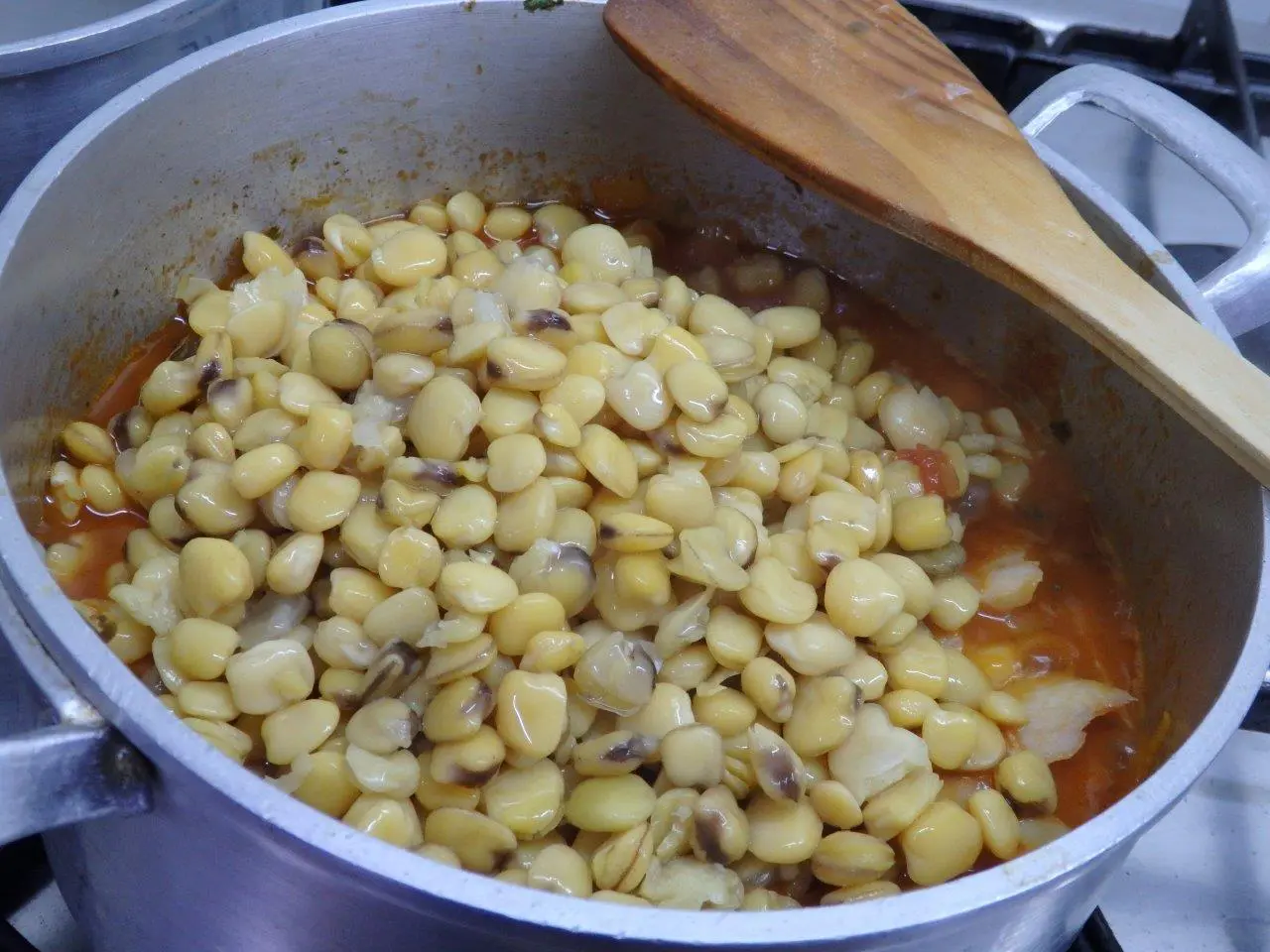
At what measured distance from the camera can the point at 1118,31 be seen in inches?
50.3

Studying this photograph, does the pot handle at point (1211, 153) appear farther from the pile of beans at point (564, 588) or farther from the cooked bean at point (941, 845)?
the cooked bean at point (941, 845)

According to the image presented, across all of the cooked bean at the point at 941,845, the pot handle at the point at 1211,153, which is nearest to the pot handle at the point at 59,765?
the cooked bean at the point at 941,845

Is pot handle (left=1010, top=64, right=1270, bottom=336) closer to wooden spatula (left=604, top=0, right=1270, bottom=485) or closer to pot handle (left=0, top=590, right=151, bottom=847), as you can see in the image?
wooden spatula (left=604, top=0, right=1270, bottom=485)

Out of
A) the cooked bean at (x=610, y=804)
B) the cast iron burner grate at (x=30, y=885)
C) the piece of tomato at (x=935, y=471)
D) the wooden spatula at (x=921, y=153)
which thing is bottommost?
the cast iron burner grate at (x=30, y=885)

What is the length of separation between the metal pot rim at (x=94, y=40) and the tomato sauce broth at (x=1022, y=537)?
215mm

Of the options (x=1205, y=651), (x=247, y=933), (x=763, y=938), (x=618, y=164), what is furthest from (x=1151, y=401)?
(x=247, y=933)

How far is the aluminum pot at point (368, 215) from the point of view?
19.4 inches

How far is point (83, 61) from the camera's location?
0.88m

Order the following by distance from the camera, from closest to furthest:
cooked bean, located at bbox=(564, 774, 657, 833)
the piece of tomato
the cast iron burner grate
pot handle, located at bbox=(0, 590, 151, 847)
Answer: pot handle, located at bbox=(0, 590, 151, 847)
cooked bean, located at bbox=(564, 774, 657, 833)
the cast iron burner grate
the piece of tomato

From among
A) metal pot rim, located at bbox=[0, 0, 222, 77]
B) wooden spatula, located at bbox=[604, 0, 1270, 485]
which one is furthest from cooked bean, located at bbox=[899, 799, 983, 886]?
metal pot rim, located at bbox=[0, 0, 222, 77]

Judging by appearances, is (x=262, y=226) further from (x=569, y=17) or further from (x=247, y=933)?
(x=247, y=933)

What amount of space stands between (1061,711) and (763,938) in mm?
449

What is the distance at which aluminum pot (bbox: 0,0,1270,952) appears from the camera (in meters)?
0.49

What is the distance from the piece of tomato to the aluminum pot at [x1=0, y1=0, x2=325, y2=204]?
2.13 feet
